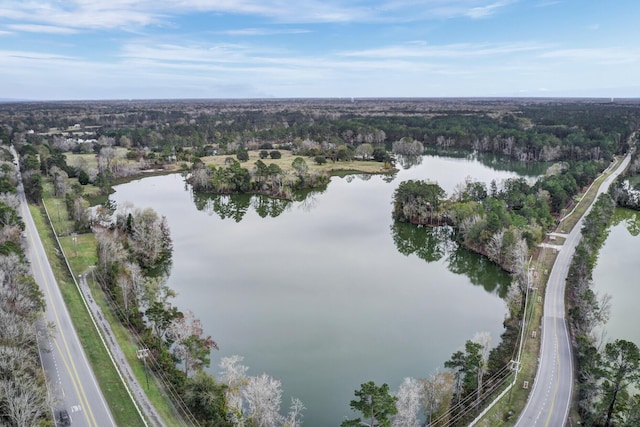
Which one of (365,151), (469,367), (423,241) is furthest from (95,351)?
(365,151)

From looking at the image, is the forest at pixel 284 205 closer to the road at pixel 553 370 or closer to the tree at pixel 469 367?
the tree at pixel 469 367

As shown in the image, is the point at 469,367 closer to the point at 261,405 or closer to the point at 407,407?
the point at 407,407

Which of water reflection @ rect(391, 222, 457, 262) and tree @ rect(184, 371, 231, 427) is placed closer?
tree @ rect(184, 371, 231, 427)

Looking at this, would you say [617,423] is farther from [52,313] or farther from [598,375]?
[52,313]

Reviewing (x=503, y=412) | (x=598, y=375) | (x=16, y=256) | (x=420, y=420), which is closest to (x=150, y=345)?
(x=16, y=256)

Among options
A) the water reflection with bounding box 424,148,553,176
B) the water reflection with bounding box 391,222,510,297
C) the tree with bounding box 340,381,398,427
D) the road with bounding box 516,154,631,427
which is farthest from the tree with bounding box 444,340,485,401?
the water reflection with bounding box 424,148,553,176

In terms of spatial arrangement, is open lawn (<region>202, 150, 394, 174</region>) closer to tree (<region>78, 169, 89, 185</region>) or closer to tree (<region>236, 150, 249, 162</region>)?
tree (<region>236, 150, 249, 162</region>)
